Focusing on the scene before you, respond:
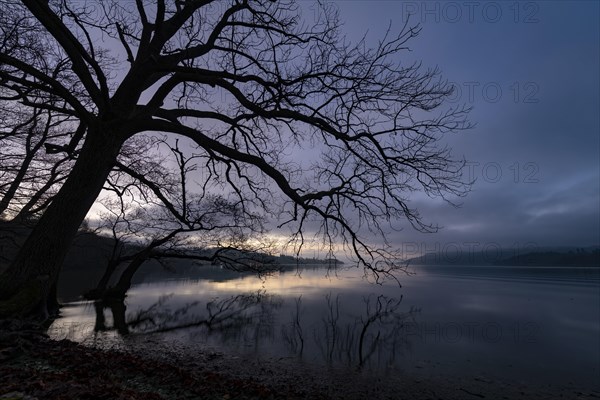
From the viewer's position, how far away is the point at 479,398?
23.5 feet

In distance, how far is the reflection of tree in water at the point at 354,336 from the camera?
1020cm

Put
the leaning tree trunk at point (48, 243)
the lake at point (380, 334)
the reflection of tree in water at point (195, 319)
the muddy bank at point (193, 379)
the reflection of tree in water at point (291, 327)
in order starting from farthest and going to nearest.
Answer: the reflection of tree in water at point (195, 319) < the reflection of tree in water at point (291, 327) < the lake at point (380, 334) < the leaning tree trunk at point (48, 243) < the muddy bank at point (193, 379)

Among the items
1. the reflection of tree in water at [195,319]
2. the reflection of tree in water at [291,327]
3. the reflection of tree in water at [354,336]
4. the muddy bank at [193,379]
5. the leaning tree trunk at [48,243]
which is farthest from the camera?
the reflection of tree in water at [195,319]

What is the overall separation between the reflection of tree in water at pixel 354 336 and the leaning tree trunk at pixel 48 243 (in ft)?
22.6

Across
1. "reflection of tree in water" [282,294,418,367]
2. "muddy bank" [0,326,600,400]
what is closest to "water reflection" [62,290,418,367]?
"reflection of tree in water" [282,294,418,367]

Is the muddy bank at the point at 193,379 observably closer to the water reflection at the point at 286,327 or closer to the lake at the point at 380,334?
the lake at the point at 380,334

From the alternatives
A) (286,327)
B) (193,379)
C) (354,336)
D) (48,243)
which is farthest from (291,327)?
(48,243)

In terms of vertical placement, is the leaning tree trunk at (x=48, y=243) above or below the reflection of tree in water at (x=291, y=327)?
above

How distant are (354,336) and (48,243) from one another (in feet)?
35.3

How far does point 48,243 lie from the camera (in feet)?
21.9

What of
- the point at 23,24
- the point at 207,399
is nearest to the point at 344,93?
the point at 207,399

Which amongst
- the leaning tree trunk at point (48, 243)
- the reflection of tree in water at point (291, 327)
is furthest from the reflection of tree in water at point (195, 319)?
the leaning tree trunk at point (48, 243)

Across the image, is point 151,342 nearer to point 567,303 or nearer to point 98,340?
point 98,340

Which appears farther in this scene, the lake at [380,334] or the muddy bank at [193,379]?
the lake at [380,334]
